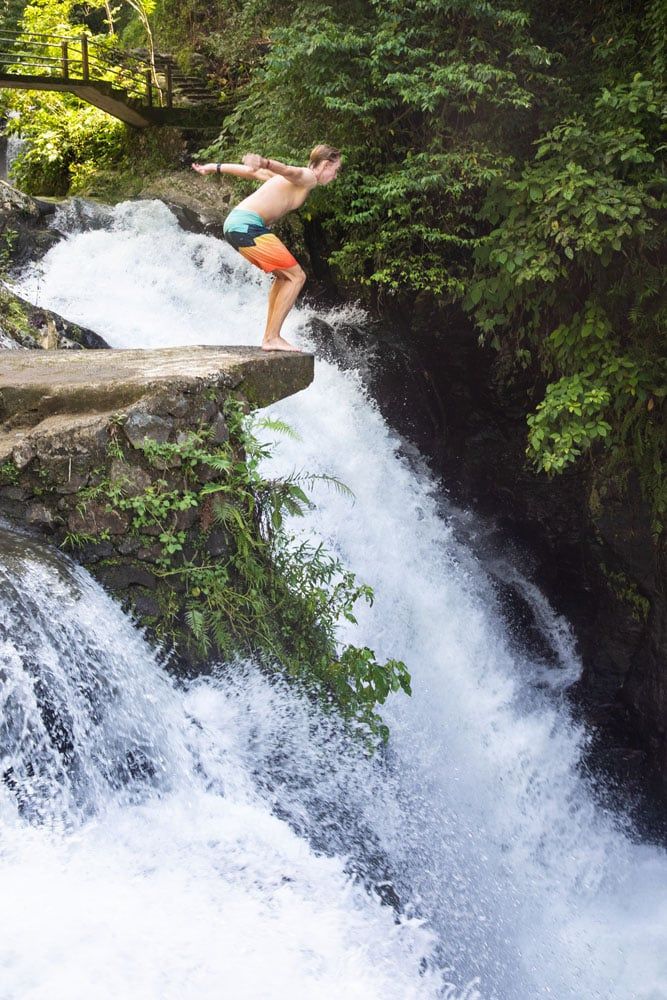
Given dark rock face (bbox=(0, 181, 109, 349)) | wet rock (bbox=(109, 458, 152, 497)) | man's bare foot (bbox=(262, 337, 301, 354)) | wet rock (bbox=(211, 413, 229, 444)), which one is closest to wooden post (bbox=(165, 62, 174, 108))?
dark rock face (bbox=(0, 181, 109, 349))

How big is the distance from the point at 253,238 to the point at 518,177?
115 inches

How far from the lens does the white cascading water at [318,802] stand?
2973 millimetres

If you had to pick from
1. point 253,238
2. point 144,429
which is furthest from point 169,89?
point 144,429

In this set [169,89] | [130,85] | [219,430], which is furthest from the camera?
Result: [130,85]

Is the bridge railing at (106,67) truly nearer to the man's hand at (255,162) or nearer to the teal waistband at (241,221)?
the teal waistband at (241,221)

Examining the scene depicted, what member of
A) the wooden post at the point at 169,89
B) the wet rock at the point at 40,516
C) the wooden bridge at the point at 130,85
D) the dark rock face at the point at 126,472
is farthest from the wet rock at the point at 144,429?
the wooden post at the point at 169,89

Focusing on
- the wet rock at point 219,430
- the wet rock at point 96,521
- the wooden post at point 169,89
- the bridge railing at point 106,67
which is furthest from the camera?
the wooden post at point 169,89

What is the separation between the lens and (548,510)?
25.9 feet

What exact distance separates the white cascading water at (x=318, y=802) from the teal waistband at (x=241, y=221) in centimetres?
187

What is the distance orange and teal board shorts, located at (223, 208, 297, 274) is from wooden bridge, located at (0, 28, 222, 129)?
274 inches

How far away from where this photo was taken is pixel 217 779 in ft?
13.0

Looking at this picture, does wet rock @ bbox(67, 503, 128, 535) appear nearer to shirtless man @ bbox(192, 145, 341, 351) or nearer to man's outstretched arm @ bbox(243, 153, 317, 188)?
shirtless man @ bbox(192, 145, 341, 351)

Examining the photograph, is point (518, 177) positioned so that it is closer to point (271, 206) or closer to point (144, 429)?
point (271, 206)

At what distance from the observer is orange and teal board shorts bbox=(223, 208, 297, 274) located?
5.11 metres
